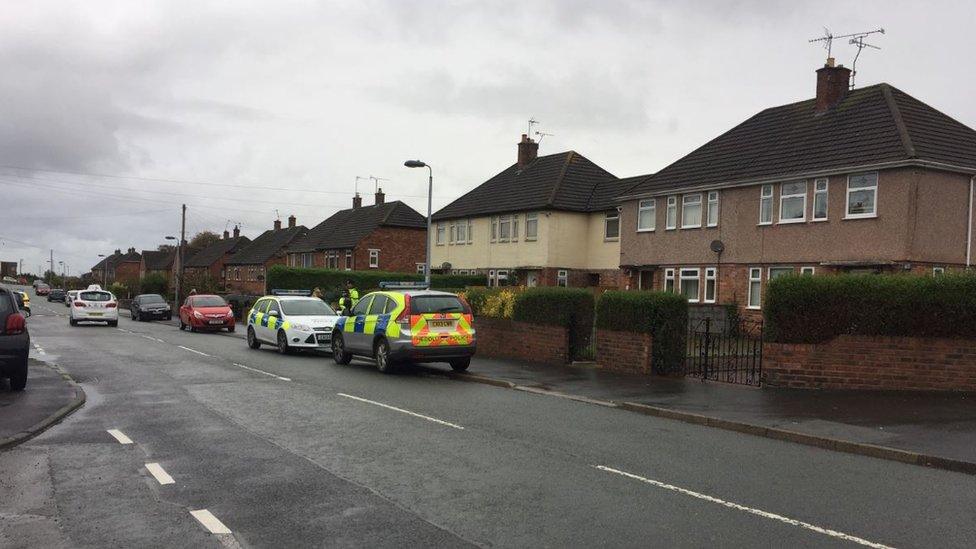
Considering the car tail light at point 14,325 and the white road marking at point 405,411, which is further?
the car tail light at point 14,325

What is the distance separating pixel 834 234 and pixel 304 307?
16693 mm

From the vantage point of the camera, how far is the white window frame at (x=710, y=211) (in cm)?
3050

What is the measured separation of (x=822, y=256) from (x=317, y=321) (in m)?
16.2

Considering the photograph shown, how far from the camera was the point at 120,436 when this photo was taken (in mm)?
8961

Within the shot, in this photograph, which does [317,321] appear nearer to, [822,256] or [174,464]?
[174,464]

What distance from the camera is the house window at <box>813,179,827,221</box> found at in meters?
26.1

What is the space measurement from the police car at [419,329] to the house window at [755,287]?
1555cm

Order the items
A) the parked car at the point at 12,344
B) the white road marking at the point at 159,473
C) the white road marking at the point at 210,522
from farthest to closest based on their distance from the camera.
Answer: the parked car at the point at 12,344
the white road marking at the point at 159,473
the white road marking at the point at 210,522

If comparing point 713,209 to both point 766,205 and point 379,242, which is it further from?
point 379,242

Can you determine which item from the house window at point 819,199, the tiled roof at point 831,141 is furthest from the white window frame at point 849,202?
the house window at point 819,199

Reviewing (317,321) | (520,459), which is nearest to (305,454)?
(520,459)

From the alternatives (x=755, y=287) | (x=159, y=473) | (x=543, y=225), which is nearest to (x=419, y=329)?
(x=159, y=473)

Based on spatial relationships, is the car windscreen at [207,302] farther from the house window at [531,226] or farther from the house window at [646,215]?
the house window at [646,215]

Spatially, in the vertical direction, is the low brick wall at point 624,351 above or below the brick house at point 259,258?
below
